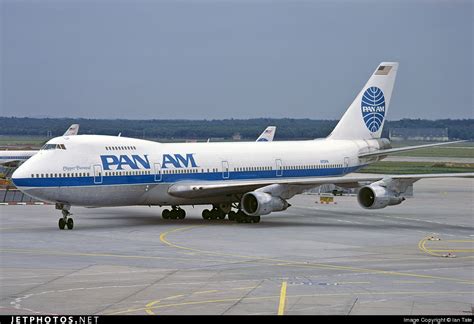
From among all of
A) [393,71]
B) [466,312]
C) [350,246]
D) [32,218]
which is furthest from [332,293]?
[393,71]

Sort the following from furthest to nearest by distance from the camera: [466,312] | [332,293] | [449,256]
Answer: [449,256] → [332,293] → [466,312]

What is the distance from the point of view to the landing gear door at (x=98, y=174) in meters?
45.3

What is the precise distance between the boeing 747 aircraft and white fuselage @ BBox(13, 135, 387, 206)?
0.14ft

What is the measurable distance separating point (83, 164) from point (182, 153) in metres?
5.98

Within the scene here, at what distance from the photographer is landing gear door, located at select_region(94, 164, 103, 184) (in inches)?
1784

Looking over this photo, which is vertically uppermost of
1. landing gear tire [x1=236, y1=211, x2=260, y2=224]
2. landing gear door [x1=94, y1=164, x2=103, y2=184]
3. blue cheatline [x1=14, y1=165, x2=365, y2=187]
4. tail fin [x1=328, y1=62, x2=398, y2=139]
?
tail fin [x1=328, y1=62, x2=398, y2=139]

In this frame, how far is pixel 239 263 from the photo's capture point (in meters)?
34.5

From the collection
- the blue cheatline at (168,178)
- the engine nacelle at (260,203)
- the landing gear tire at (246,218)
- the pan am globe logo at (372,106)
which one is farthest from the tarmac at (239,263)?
the pan am globe logo at (372,106)

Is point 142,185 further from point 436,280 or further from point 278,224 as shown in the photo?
point 436,280

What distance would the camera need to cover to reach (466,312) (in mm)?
24500

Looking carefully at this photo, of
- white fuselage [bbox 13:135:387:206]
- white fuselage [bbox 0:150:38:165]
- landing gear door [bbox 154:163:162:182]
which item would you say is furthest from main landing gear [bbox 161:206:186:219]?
white fuselage [bbox 0:150:38:165]

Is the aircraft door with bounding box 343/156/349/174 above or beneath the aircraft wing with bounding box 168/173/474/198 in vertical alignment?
above

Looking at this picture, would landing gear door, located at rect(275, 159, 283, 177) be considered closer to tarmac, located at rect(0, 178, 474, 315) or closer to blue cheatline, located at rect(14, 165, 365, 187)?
blue cheatline, located at rect(14, 165, 365, 187)

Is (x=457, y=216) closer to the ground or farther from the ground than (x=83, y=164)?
closer to the ground
